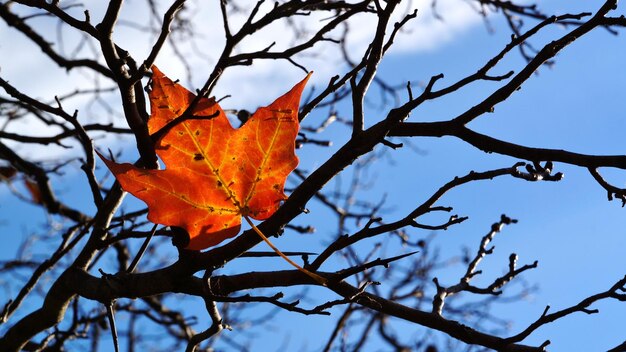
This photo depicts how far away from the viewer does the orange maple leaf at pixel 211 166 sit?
1.31 meters

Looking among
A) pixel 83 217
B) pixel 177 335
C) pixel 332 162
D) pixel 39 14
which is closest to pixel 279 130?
pixel 332 162

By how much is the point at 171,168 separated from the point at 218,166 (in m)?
0.10

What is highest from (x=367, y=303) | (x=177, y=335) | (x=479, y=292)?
(x=177, y=335)

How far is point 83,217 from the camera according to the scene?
385cm

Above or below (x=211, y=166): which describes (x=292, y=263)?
below

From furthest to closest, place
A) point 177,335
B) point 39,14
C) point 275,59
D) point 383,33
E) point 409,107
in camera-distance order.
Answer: point 177,335
point 39,14
point 275,59
point 383,33
point 409,107

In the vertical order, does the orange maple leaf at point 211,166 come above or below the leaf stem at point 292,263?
above

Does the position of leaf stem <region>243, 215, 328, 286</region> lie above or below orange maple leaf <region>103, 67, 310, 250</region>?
below

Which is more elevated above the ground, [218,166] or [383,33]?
[383,33]

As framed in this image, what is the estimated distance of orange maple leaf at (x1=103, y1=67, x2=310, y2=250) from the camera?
1309 millimetres

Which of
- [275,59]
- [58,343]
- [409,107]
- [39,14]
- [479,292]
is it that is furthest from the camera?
[39,14]

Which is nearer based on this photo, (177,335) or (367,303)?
(367,303)

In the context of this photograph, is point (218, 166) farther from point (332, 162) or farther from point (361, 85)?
point (361, 85)

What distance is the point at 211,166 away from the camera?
1.35 meters
